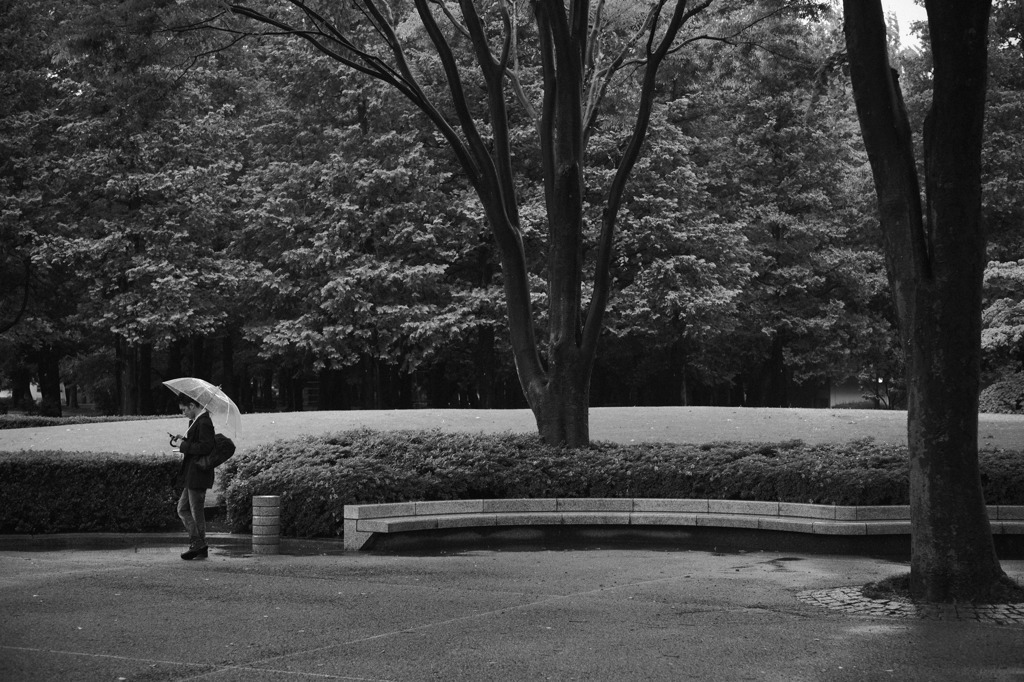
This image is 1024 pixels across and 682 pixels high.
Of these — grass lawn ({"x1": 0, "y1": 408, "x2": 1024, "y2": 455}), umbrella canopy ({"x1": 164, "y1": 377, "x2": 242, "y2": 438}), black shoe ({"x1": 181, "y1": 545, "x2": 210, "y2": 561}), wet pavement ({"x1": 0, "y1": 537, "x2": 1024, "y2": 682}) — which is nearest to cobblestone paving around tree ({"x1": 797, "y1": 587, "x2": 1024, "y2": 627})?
wet pavement ({"x1": 0, "y1": 537, "x2": 1024, "y2": 682})

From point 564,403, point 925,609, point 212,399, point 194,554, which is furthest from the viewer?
point 564,403

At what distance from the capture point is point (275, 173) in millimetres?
39719

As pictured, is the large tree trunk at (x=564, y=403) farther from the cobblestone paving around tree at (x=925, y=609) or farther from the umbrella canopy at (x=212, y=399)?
the cobblestone paving around tree at (x=925, y=609)

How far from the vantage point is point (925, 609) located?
9.08 meters

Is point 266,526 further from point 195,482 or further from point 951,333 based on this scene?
point 951,333

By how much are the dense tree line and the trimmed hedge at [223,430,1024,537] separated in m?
19.7

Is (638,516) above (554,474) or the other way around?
the other way around

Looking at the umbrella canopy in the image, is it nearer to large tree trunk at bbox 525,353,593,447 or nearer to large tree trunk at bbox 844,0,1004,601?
large tree trunk at bbox 525,353,593,447

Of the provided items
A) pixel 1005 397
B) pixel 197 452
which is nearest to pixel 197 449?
pixel 197 452

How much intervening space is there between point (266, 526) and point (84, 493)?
3745 mm

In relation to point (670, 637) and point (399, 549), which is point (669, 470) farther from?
point (670, 637)

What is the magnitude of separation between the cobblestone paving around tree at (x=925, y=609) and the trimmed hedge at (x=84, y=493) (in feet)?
29.4

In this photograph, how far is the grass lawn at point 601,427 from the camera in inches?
902

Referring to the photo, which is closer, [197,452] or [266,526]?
[197,452]
